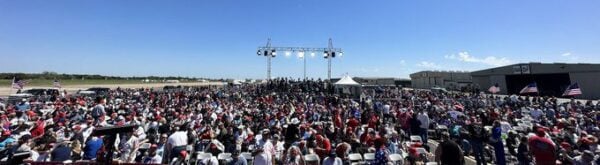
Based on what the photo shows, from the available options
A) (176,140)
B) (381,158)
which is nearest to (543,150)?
(381,158)

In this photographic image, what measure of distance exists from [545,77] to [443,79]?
21704 mm

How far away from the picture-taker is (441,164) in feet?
20.8

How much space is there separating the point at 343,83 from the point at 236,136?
1599 centimetres

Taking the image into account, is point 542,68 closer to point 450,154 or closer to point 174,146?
point 450,154

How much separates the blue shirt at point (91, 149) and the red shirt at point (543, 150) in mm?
10990

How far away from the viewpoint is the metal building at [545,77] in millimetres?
30688

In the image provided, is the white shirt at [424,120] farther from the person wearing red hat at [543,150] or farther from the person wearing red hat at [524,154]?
the person wearing red hat at [543,150]

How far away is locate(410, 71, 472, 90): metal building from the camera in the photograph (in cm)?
5395

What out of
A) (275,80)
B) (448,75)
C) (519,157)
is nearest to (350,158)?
(519,157)

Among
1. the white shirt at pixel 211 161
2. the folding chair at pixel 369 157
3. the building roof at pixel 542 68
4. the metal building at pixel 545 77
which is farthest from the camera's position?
the building roof at pixel 542 68

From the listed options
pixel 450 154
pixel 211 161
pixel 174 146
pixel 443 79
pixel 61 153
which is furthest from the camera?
pixel 443 79

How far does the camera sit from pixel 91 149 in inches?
309

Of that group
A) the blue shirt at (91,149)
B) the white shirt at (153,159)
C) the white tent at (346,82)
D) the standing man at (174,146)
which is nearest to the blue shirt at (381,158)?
the standing man at (174,146)

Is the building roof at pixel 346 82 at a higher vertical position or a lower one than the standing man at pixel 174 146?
higher
